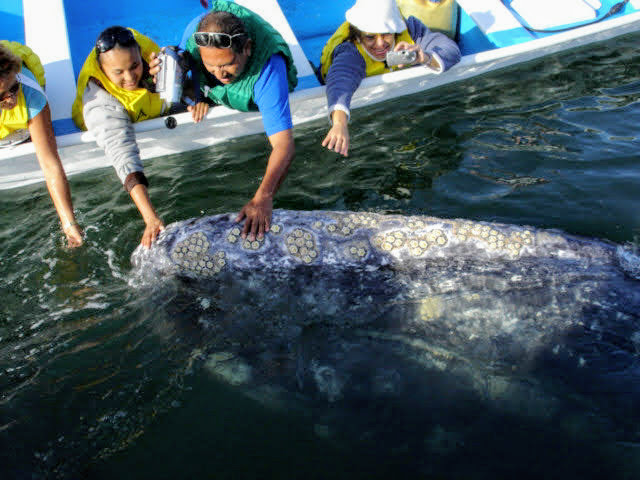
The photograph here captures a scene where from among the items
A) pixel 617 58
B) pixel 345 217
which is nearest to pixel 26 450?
pixel 345 217

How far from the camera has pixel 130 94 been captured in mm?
5645

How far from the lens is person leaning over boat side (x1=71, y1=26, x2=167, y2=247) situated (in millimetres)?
5000

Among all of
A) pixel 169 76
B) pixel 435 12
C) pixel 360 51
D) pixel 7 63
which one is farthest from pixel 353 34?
pixel 7 63

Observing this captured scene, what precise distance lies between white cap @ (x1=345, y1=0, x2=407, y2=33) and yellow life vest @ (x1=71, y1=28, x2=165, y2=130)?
2566 millimetres

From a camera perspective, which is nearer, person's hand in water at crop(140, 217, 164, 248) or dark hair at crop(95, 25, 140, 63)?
person's hand in water at crop(140, 217, 164, 248)

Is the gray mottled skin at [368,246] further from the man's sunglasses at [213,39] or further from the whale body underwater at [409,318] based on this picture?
the man's sunglasses at [213,39]

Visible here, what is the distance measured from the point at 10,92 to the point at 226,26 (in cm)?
234

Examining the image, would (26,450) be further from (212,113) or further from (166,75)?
(212,113)

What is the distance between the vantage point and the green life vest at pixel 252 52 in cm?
524

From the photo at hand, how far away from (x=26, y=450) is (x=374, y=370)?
7.85ft

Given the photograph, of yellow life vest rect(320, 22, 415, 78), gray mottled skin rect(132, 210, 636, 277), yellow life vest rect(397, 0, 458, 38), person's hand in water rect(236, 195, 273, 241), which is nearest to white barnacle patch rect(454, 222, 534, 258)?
gray mottled skin rect(132, 210, 636, 277)

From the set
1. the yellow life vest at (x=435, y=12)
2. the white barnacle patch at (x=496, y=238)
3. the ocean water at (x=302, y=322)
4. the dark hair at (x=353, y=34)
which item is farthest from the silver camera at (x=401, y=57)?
the white barnacle patch at (x=496, y=238)

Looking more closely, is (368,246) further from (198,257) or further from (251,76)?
(251,76)

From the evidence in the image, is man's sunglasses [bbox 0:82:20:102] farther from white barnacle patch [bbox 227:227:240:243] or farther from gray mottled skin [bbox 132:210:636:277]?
white barnacle patch [bbox 227:227:240:243]
